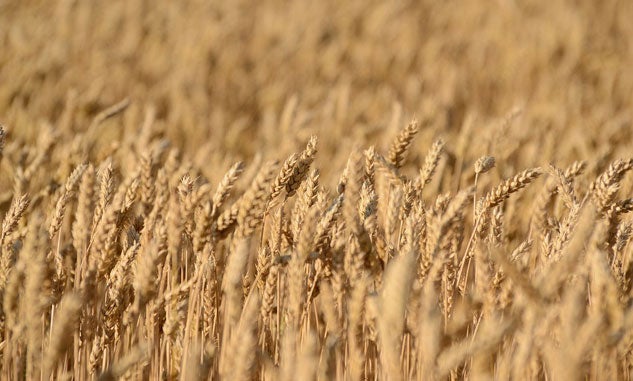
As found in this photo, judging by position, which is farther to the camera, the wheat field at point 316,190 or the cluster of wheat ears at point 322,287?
the wheat field at point 316,190

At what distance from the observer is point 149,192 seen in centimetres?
174

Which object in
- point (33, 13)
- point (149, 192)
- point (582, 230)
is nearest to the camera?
point (582, 230)

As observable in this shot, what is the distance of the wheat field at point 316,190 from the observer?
4.15 feet

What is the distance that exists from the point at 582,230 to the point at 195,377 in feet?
1.88

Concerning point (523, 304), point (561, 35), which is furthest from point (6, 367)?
point (561, 35)

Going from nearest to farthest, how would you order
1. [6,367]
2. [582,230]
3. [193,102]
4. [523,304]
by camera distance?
[582,230] → [523,304] → [6,367] → [193,102]

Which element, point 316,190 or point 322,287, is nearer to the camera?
point 322,287

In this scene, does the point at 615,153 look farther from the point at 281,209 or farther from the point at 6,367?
the point at 6,367

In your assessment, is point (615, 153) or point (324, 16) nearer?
point (615, 153)

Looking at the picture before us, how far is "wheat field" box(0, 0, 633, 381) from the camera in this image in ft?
4.15

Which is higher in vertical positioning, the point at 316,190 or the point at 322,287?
the point at 316,190

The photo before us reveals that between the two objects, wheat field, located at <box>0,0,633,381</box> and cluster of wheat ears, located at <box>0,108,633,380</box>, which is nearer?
cluster of wheat ears, located at <box>0,108,633,380</box>

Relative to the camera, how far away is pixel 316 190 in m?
1.60

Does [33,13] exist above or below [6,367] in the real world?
above
